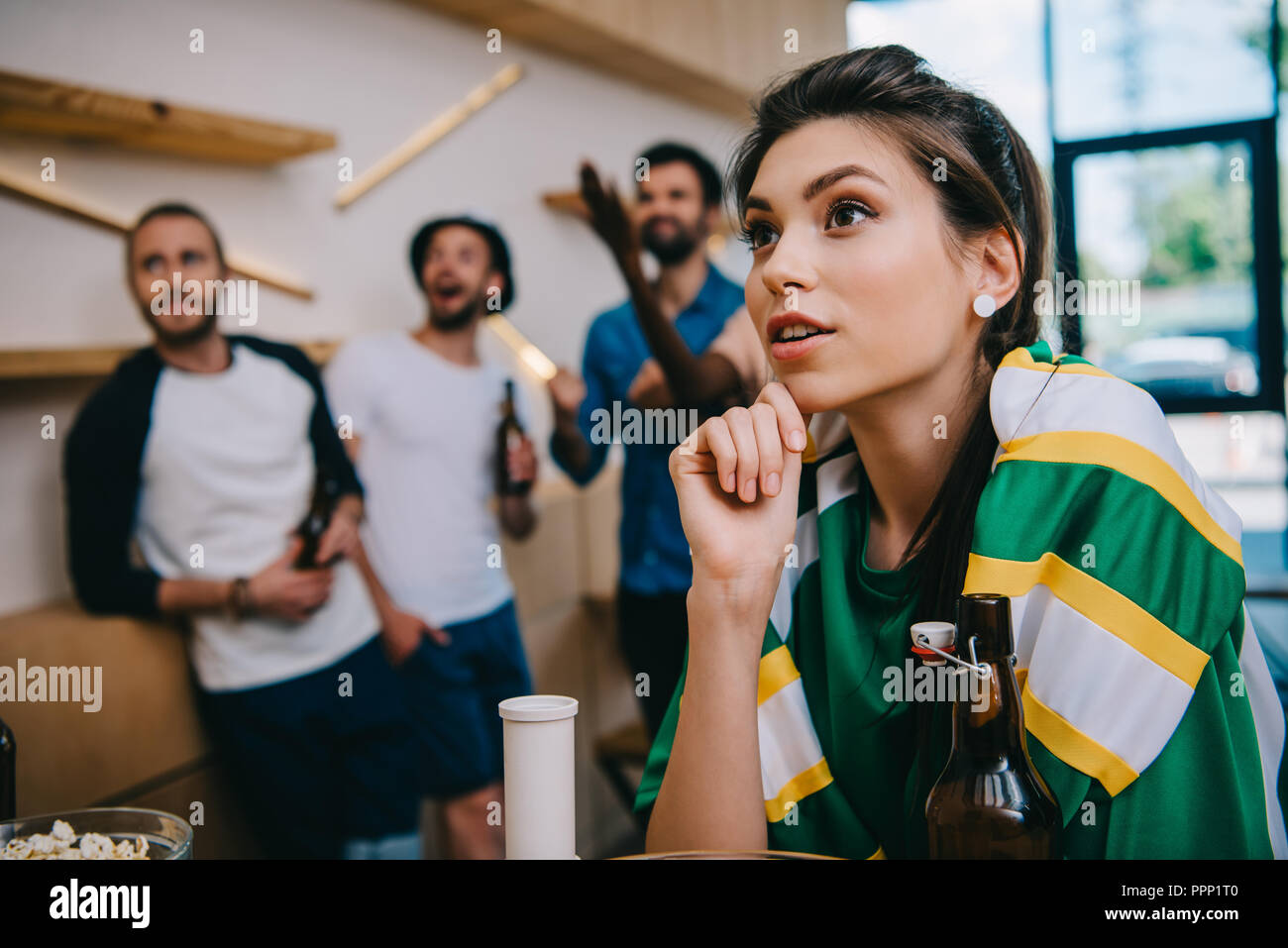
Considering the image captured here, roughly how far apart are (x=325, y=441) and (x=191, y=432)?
0.35 meters

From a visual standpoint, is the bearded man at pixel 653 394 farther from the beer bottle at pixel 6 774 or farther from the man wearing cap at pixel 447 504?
the beer bottle at pixel 6 774

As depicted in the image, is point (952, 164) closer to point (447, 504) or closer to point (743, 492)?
point (743, 492)

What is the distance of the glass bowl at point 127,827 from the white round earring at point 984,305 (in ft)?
2.86

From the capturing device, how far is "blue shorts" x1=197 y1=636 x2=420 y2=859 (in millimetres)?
2096

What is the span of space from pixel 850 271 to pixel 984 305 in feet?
0.60

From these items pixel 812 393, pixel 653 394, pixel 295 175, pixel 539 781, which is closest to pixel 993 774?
pixel 539 781

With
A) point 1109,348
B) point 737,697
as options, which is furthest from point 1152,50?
point 737,697

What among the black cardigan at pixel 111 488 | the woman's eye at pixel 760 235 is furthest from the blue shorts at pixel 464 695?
the woman's eye at pixel 760 235

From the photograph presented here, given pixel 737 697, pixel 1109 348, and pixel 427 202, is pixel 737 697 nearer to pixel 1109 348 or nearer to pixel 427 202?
pixel 427 202

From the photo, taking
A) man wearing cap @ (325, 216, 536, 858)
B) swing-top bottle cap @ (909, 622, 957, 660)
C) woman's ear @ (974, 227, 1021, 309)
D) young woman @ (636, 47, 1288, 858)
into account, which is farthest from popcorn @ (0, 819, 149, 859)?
man wearing cap @ (325, 216, 536, 858)

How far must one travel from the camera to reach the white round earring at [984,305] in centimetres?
104

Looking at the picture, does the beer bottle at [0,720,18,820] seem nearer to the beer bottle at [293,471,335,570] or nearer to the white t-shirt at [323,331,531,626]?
the beer bottle at [293,471,335,570]
